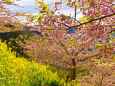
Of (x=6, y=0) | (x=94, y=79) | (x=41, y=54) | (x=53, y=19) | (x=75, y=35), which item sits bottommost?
(x=94, y=79)

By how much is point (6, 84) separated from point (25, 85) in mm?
948

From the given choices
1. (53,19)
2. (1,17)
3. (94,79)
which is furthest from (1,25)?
(53,19)

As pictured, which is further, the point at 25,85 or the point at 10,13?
the point at 10,13

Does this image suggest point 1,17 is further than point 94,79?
Yes

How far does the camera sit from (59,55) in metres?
8.02

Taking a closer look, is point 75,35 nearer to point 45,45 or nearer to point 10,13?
point 45,45

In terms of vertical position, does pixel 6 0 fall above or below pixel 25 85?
above

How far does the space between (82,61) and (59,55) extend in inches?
54.3

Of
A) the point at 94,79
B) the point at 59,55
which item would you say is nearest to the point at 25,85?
the point at 59,55

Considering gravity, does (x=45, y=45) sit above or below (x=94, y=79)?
above

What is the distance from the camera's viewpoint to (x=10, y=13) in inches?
555

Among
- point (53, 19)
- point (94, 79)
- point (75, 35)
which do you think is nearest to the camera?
point (53, 19)

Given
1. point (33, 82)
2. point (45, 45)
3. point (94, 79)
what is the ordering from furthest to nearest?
point (94, 79) < point (45, 45) < point (33, 82)

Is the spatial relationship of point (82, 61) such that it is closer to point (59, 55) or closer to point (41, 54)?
point (59, 55)
